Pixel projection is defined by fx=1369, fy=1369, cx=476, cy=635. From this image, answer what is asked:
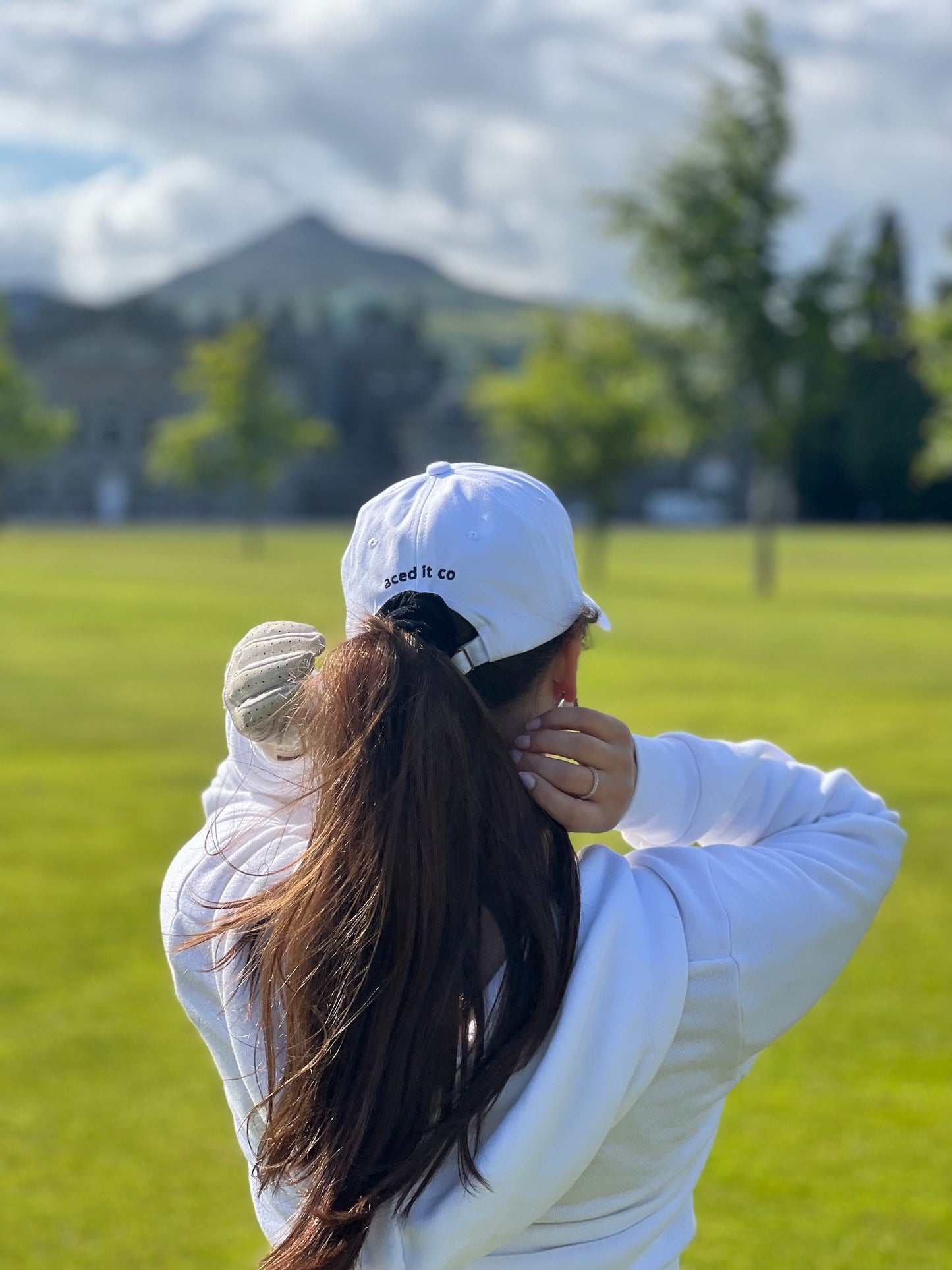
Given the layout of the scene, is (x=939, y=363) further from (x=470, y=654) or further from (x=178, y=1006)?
(x=470, y=654)

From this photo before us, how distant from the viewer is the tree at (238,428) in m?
50.9

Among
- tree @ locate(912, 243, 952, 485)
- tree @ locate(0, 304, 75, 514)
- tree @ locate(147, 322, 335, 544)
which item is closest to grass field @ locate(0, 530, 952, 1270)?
tree @ locate(912, 243, 952, 485)

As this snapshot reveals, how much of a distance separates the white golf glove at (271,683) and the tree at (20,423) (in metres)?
54.5

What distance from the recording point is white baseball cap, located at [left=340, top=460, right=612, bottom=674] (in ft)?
4.56

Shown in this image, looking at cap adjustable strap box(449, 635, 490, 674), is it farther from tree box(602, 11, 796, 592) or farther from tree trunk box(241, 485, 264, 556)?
tree trunk box(241, 485, 264, 556)

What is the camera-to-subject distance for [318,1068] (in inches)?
52.6

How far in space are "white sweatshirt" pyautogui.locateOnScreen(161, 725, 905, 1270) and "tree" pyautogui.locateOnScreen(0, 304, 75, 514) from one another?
5457 centimetres

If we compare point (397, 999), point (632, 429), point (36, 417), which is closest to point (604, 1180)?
point (397, 999)

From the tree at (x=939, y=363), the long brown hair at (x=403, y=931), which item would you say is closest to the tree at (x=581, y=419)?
the tree at (x=939, y=363)

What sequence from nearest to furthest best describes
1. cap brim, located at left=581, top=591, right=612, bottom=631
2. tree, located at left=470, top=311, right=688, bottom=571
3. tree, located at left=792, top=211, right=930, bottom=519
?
cap brim, located at left=581, top=591, right=612, bottom=631
tree, located at left=470, top=311, right=688, bottom=571
tree, located at left=792, top=211, right=930, bottom=519

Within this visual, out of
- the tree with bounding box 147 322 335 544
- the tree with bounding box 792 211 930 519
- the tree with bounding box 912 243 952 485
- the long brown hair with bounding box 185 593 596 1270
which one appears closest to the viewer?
the long brown hair with bounding box 185 593 596 1270

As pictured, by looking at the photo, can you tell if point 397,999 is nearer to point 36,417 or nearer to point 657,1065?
point 657,1065

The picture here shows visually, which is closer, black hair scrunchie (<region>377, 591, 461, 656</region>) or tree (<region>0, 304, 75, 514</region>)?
black hair scrunchie (<region>377, 591, 461, 656</region>)

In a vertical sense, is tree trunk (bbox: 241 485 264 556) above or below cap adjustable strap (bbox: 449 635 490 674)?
below
